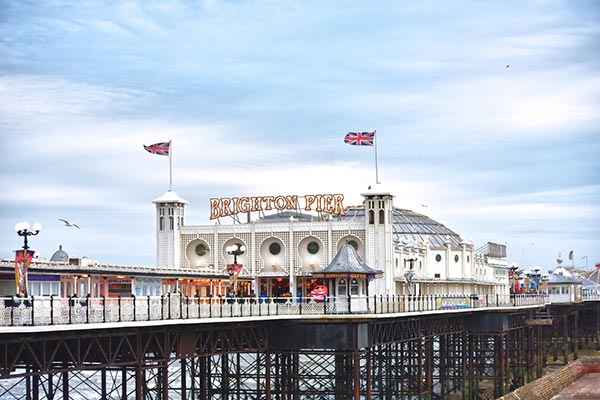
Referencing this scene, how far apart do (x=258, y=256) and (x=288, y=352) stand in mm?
28769

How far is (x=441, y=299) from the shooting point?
270 ft

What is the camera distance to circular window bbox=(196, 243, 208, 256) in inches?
3730

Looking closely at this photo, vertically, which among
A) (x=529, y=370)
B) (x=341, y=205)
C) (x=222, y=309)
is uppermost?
(x=341, y=205)

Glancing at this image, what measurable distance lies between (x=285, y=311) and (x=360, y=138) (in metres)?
28.2

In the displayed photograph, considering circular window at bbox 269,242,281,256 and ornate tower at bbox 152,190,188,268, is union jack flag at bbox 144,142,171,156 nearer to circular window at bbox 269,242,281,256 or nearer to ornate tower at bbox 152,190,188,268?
ornate tower at bbox 152,190,188,268

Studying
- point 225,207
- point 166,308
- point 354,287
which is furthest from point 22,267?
point 225,207

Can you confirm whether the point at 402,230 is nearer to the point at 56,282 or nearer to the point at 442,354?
the point at 442,354

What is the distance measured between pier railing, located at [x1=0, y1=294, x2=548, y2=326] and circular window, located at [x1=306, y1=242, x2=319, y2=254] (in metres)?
12.7

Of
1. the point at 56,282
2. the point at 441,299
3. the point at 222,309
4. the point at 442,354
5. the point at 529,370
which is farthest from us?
the point at 529,370

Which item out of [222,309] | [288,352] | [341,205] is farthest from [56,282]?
[341,205]

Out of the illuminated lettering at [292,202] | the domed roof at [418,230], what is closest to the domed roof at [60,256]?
the illuminated lettering at [292,202]

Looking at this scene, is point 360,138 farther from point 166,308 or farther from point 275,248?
point 166,308

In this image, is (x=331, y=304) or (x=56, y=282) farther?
(x=331, y=304)

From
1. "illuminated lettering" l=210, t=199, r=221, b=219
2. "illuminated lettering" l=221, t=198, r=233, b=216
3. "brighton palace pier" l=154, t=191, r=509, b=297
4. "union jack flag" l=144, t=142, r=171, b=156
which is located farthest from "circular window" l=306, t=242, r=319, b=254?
"union jack flag" l=144, t=142, r=171, b=156
